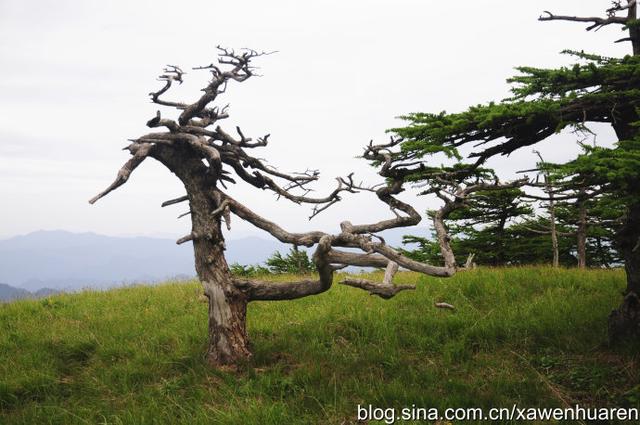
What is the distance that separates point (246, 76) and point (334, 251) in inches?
131

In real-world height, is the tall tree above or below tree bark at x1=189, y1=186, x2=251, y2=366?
above

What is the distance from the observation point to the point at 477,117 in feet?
18.8

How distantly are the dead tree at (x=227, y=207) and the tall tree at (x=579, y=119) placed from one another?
2.66 ft

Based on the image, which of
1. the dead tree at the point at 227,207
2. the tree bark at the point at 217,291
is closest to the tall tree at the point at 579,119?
the dead tree at the point at 227,207

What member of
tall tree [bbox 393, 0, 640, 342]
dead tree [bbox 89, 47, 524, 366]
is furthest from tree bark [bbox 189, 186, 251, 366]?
tall tree [bbox 393, 0, 640, 342]

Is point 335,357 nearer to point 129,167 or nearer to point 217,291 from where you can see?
point 217,291

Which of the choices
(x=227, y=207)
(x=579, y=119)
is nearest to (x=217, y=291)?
(x=227, y=207)

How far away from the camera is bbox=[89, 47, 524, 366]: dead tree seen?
662 cm

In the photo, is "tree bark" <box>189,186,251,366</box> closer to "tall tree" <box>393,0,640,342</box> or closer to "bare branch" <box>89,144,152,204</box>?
"bare branch" <box>89,144,152,204</box>

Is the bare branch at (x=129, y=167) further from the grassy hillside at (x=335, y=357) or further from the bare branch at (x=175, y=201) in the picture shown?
the grassy hillside at (x=335, y=357)

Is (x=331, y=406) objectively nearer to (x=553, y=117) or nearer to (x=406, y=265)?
(x=406, y=265)

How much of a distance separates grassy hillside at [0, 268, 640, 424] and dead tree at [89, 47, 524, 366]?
932 mm

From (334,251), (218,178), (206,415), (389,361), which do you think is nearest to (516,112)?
(334,251)

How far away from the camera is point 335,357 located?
713cm
